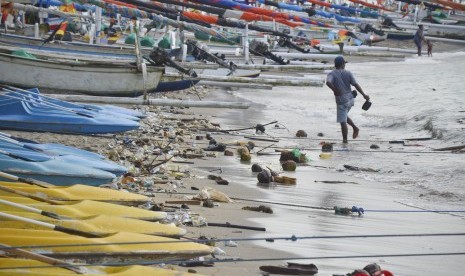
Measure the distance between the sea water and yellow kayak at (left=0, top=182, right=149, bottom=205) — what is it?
1.30 metres

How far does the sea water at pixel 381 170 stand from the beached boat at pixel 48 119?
7.96 feet

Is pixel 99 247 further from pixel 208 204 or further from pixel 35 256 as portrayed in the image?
pixel 208 204

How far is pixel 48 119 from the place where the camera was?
14.3 metres

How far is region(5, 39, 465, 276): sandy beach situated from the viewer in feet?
26.7

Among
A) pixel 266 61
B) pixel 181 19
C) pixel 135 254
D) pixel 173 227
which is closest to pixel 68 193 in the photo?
pixel 173 227

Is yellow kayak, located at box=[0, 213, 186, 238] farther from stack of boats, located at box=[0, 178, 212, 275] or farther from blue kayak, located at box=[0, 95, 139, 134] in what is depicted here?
blue kayak, located at box=[0, 95, 139, 134]

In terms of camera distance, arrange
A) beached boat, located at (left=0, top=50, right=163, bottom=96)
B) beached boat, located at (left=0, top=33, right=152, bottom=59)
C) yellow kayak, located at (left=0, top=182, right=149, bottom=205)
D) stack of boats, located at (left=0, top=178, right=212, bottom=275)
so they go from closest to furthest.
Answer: stack of boats, located at (left=0, top=178, right=212, bottom=275)
yellow kayak, located at (left=0, top=182, right=149, bottom=205)
beached boat, located at (left=0, top=50, right=163, bottom=96)
beached boat, located at (left=0, top=33, right=152, bottom=59)

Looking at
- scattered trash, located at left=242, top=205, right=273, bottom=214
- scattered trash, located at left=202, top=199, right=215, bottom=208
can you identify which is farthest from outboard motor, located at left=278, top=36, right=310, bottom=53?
scattered trash, located at left=202, top=199, right=215, bottom=208

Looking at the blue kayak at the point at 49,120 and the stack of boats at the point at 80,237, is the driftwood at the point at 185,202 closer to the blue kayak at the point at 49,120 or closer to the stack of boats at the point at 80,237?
the stack of boats at the point at 80,237

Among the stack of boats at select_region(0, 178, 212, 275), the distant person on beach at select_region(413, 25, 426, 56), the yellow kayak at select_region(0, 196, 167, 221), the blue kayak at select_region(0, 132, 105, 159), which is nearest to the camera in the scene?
the stack of boats at select_region(0, 178, 212, 275)

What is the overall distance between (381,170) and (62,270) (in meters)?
9.26

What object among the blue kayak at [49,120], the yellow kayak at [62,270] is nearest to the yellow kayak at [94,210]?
the yellow kayak at [62,270]

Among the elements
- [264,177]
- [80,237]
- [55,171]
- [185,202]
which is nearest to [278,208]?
[185,202]

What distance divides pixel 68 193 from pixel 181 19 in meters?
15.9
